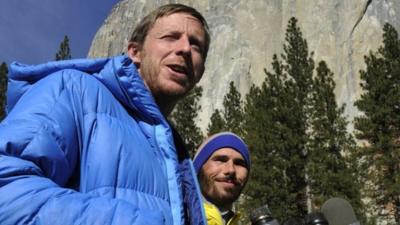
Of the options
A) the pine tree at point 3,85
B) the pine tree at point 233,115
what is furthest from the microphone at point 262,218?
the pine tree at point 3,85

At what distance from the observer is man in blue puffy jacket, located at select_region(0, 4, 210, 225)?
0.96 metres

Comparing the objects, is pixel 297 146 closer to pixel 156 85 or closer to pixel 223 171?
pixel 223 171

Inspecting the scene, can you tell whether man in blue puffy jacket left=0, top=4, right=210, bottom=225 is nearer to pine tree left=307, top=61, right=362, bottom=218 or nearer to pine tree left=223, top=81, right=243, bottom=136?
pine tree left=307, top=61, right=362, bottom=218

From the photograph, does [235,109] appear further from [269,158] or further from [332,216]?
[332,216]

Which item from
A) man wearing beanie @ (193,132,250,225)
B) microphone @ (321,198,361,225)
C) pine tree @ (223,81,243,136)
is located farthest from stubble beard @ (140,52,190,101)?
pine tree @ (223,81,243,136)

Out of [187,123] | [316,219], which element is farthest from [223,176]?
[187,123]

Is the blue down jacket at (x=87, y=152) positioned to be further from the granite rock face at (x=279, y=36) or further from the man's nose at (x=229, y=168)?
the granite rock face at (x=279, y=36)

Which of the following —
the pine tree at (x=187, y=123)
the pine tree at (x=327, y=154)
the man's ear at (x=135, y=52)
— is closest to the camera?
the man's ear at (x=135, y=52)

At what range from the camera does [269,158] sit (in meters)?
25.7

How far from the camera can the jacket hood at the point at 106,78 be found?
4.56 ft

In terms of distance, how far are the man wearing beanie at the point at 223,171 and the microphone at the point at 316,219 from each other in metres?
0.42

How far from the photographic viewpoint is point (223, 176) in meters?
2.78

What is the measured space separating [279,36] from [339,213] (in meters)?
50.6

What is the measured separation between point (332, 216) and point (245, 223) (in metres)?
23.1
